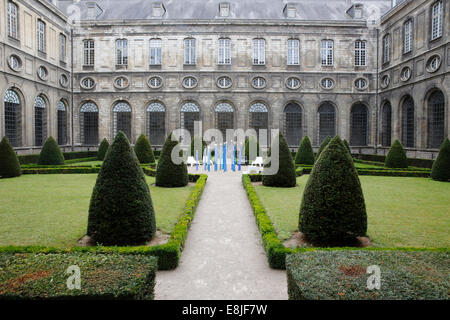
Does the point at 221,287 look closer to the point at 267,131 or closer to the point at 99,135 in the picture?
the point at 267,131

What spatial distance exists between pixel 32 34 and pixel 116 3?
1081 cm

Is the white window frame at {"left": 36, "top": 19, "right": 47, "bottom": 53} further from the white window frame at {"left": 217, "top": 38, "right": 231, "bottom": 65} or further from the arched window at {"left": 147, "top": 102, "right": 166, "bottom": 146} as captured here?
the white window frame at {"left": 217, "top": 38, "right": 231, "bottom": 65}

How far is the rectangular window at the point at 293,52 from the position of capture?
26250 millimetres

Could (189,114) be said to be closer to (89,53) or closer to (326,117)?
(89,53)

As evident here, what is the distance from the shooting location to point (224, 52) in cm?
2633

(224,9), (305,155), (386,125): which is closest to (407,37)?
(386,125)

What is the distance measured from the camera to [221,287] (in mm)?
4043

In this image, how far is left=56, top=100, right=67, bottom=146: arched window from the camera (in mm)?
25375

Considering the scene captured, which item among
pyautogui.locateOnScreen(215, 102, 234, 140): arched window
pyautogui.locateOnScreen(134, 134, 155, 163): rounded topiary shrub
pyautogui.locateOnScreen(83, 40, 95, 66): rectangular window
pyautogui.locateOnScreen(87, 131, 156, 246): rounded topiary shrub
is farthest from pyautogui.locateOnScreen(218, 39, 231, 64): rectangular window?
pyautogui.locateOnScreen(87, 131, 156, 246): rounded topiary shrub

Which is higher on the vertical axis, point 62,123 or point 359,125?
point 62,123

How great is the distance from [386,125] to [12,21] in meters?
28.0

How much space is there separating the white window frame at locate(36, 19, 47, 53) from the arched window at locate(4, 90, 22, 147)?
463 centimetres

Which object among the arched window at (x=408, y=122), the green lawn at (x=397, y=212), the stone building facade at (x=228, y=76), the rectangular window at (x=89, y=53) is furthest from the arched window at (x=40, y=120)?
the arched window at (x=408, y=122)

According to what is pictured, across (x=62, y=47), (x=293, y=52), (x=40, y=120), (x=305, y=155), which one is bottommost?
(x=305, y=155)
